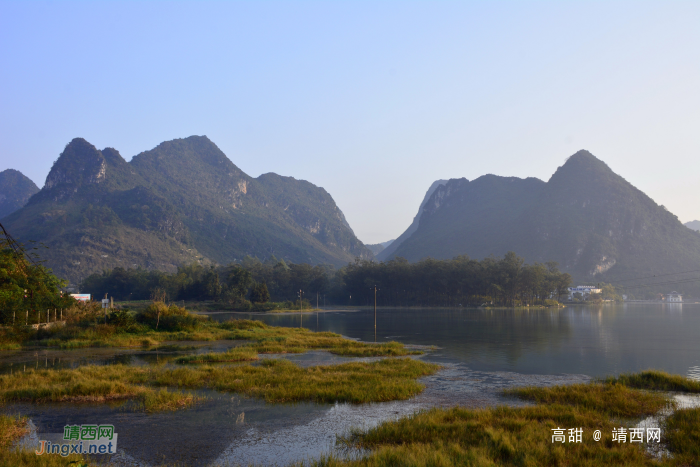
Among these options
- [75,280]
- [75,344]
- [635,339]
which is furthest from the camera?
[75,280]

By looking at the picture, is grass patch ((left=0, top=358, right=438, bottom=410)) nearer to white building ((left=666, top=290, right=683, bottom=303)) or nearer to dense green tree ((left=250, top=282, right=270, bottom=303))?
dense green tree ((left=250, top=282, right=270, bottom=303))

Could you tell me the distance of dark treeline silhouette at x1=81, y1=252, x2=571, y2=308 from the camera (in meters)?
126

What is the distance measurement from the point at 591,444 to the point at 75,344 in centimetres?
3750

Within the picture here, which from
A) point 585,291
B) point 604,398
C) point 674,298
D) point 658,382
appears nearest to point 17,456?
point 604,398

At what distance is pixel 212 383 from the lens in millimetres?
20172

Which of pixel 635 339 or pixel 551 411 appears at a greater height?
pixel 551 411

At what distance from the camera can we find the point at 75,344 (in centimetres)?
3569

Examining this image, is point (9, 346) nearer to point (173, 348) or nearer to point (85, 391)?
point (173, 348)

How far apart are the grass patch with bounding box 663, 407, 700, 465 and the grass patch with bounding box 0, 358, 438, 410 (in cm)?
909

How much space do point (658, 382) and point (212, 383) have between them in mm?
21029

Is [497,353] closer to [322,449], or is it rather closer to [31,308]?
[322,449]

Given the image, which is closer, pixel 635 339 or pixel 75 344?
pixel 75 344

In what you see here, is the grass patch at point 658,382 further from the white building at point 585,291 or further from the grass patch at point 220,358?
the white building at point 585,291

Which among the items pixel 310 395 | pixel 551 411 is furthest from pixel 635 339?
pixel 310 395
